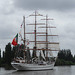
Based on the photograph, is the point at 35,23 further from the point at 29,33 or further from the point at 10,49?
the point at 10,49

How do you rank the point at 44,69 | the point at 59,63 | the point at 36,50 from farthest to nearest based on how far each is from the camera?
1. the point at 59,63
2. the point at 36,50
3. the point at 44,69

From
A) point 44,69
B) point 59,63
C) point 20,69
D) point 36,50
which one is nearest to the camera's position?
point 20,69

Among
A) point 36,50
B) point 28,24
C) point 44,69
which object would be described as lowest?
point 44,69

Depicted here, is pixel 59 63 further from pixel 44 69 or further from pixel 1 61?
pixel 44 69

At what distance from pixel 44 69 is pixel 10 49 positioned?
119 ft

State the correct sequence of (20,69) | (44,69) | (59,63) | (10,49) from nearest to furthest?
(20,69), (44,69), (10,49), (59,63)

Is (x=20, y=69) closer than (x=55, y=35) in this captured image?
Yes

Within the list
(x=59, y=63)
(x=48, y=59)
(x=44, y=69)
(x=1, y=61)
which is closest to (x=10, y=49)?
(x=1, y=61)

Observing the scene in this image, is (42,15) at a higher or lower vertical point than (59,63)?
higher

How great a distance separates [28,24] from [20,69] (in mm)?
20331

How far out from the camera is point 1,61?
13962cm

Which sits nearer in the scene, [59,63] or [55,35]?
[55,35]

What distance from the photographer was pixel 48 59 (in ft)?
371

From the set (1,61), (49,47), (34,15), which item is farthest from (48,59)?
(1,61)
